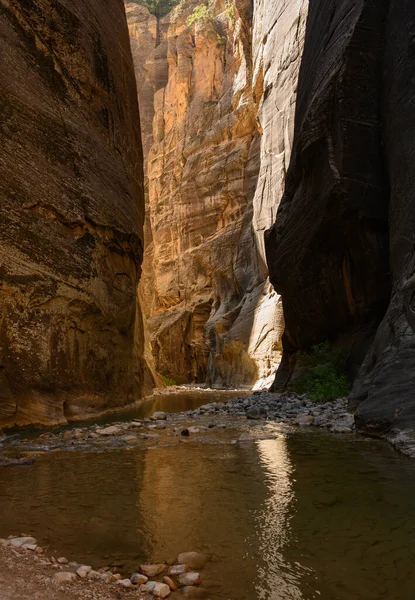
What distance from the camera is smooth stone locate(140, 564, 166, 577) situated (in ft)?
8.98

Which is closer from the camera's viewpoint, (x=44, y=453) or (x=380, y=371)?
(x=44, y=453)

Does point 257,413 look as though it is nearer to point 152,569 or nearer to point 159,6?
point 152,569

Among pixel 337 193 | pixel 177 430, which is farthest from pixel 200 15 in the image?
pixel 177 430

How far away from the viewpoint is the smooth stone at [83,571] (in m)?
2.69

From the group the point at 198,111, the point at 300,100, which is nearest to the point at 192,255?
the point at 198,111

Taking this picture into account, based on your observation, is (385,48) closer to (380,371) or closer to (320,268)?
(320,268)

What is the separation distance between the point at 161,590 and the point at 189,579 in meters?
0.20

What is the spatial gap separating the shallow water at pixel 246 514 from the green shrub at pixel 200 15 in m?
57.1

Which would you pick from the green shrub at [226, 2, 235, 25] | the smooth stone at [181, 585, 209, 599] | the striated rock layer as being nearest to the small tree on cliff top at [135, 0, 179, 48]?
the green shrub at [226, 2, 235, 25]

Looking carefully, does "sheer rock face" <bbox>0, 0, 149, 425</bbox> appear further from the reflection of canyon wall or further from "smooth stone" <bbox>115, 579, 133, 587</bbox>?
the reflection of canyon wall

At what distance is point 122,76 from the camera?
1666 cm

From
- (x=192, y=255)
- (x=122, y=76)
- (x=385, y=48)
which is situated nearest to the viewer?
(x=385, y=48)

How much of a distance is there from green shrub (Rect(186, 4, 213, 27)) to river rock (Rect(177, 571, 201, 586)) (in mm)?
59183

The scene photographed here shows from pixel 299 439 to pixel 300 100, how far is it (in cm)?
1402
